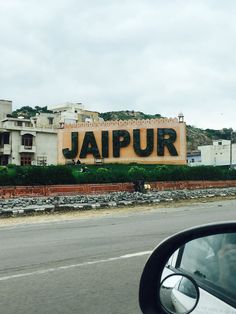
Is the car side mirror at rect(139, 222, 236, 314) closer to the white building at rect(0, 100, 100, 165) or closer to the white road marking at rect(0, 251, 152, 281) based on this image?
the white road marking at rect(0, 251, 152, 281)

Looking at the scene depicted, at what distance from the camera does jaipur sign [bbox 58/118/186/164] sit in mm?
54375

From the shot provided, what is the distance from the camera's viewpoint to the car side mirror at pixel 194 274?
2121mm

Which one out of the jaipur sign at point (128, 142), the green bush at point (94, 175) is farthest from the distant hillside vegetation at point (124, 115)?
the green bush at point (94, 175)

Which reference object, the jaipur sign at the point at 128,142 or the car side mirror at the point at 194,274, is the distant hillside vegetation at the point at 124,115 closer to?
the jaipur sign at the point at 128,142

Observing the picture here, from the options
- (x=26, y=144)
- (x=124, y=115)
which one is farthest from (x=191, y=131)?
(x=26, y=144)

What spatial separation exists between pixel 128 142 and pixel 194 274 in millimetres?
53154

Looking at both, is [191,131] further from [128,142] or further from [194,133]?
[128,142]

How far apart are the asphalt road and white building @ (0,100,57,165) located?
59.8 m

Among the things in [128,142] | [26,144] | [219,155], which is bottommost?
[219,155]

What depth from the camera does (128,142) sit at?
2181 inches

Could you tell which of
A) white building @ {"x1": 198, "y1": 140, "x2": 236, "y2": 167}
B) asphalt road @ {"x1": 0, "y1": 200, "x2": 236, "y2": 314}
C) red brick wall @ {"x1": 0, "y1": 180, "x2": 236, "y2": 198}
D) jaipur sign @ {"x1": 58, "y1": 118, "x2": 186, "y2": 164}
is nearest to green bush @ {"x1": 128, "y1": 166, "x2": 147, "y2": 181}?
red brick wall @ {"x1": 0, "y1": 180, "x2": 236, "y2": 198}

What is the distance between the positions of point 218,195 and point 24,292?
3051 cm

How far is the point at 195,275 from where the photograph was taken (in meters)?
2.29

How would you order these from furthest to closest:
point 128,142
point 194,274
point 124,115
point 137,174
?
1. point 124,115
2. point 128,142
3. point 137,174
4. point 194,274
